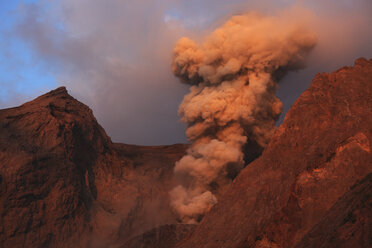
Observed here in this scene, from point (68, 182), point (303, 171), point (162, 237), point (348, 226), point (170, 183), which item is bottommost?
point (348, 226)

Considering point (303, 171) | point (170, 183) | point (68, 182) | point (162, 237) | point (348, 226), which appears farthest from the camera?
point (170, 183)

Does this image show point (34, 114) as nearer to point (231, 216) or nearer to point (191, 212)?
point (191, 212)

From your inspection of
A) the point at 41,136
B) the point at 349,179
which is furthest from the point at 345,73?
the point at 41,136

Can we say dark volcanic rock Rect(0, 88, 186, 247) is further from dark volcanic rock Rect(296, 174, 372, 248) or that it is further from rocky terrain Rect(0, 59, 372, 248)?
dark volcanic rock Rect(296, 174, 372, 248)

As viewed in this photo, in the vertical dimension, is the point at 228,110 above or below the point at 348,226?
above

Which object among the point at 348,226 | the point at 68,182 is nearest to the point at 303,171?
the point at 348,226

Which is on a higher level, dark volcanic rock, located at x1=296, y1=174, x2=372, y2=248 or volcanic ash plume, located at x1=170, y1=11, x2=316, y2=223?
volcanic ash plume, located at x1=170, y1=11, x2=316, y2=223

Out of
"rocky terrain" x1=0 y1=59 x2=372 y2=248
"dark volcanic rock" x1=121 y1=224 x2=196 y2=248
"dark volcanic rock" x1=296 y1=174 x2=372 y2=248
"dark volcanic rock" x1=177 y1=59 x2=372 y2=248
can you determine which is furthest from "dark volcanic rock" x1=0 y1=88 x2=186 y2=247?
"dark volcanic rock" x1=296 y1=174 x2=372 y2=248

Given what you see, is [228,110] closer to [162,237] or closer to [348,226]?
[162,237]
